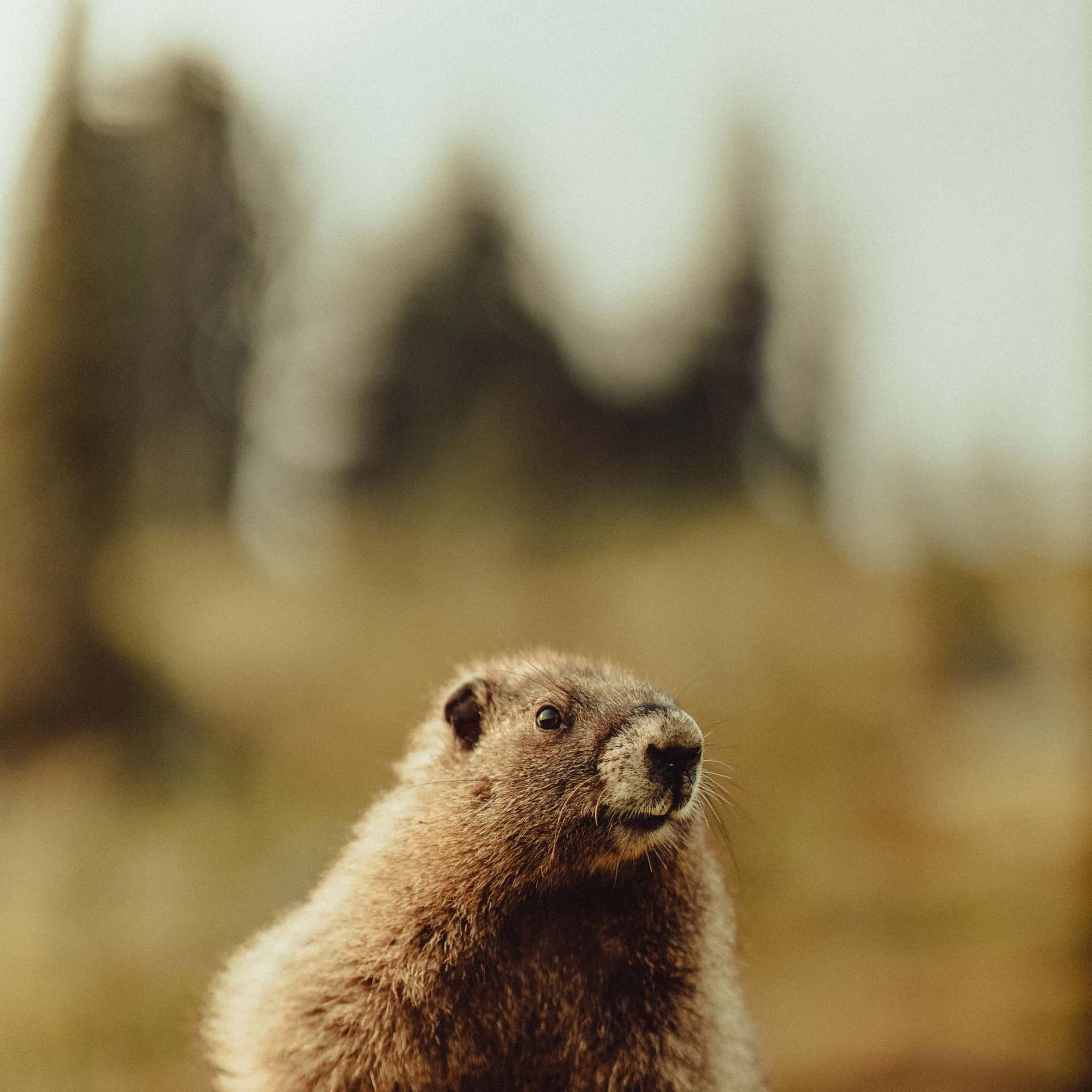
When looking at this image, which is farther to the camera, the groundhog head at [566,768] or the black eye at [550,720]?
the black eye at [550,720]

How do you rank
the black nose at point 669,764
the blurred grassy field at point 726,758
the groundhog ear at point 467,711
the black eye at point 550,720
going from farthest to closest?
the blurred grassy field at point 726,758 < the groundhog ear at point 467,711 < the black eye at point 550,720 < the black nose at point 669,764

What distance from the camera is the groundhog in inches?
76.6

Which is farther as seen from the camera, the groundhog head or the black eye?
the black eye

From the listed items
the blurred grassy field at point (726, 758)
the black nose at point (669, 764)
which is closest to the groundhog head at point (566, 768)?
the black nose at point (669, 764)

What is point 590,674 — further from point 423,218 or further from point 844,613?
point 423,218

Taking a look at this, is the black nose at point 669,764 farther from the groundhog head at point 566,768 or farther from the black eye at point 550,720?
the black eye at point 550,720

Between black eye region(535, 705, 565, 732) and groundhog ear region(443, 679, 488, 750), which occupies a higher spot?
black eye region(535, 705, 565, 732)

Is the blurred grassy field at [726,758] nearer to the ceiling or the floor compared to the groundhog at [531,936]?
nearer to the floor

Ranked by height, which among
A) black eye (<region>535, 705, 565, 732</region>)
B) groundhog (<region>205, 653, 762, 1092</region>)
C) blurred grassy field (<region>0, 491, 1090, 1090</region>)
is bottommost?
blurred grassy field (<region>0, 491, 1090, 1090</region>)

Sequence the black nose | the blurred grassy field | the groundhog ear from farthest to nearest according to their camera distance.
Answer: the blurred grassy field, the groundhog ear, the black nose

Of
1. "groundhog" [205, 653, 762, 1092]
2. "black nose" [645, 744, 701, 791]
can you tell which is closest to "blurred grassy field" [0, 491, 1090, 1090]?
"groundhog" [205, 653, 762, 1092]

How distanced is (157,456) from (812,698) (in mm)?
3921

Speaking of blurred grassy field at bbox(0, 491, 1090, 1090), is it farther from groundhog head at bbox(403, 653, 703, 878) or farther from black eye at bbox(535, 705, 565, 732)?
black eye at bbox(535, 705, 565, 732)

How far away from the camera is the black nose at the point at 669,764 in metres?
1.89
